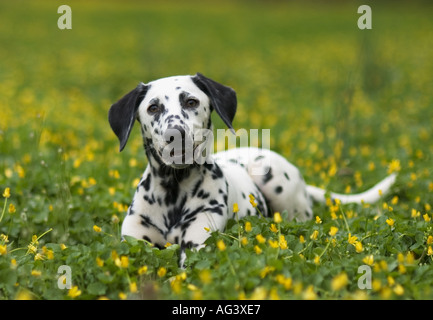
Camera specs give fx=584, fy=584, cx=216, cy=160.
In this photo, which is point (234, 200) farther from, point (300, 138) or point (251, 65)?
point (251, 65)

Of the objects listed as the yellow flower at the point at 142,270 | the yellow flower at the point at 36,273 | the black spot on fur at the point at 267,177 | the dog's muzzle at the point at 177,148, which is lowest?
the yellow flower at the point at 36,273

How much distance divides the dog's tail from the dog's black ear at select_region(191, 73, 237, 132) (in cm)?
162

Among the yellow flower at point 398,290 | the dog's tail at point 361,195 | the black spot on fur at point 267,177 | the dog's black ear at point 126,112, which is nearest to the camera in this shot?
the yellow flower at point 398,290

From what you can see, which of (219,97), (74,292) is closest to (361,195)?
(219,97)

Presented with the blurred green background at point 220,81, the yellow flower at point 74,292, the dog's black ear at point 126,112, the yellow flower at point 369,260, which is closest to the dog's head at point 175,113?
the dog's black ear at point 126,112

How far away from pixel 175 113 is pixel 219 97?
495 mm

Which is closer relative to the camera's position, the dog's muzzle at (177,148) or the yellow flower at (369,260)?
the yellow flower at (369,260)

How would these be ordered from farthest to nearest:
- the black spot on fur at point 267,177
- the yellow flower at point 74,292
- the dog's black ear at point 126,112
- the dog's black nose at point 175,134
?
1. the black spot on fur at point 267,177
2. the dog's black ear at point 126,112
3. the dog's black nose at point 175,134
4. the yellow flower at point 74,292

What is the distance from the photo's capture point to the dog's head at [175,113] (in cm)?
380

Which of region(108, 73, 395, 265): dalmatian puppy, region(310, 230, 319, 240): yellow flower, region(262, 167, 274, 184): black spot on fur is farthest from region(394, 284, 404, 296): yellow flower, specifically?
region(262, 167, 274, 184): black spot on fur

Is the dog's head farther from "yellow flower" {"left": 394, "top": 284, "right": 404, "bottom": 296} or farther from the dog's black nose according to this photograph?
"yellow flower" {"left": 394, "top": 284, "right": 404, "bottom": 296}

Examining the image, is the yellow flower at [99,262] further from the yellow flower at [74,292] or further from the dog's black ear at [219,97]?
the dog's black ear at [219,97]

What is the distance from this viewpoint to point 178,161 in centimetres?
385

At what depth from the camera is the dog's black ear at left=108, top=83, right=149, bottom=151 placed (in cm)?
416
